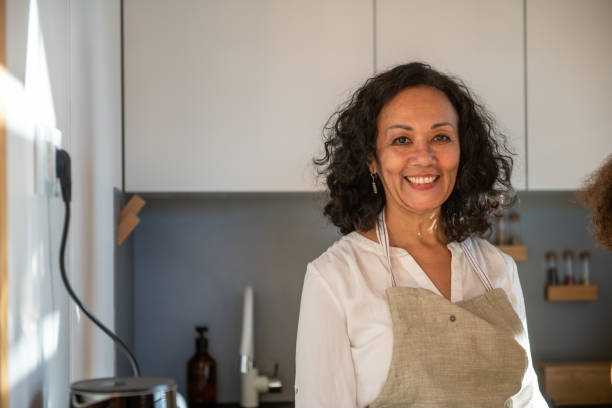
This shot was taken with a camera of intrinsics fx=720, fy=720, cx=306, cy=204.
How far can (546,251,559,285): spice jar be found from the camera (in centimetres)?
262

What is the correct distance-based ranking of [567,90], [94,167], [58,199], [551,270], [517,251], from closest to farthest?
[58,199]
[94,167]
[567,90]
[517,251]
[551,270]

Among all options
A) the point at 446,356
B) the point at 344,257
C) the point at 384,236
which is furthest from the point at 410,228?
the point at 446,356

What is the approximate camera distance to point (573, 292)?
2.60 metres

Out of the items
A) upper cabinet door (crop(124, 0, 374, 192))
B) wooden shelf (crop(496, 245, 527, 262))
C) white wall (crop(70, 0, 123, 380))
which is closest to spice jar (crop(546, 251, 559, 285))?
wooden shelf (crop(496, 245, 527, 262))

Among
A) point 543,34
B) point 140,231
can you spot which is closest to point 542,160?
point 543,34

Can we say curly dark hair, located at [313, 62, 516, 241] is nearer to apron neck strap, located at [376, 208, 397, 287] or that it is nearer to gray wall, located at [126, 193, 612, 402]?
apron neck strap, located at [376, 208, 397, 287]

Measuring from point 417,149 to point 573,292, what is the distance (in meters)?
1.46

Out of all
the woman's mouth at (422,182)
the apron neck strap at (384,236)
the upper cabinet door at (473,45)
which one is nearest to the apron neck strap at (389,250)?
the apron neck strap at (384,236)

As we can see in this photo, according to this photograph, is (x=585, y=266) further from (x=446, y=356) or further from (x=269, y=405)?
(x=446, y=356)

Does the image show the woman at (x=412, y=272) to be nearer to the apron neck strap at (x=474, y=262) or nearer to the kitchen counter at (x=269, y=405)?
the apron neck strap at (x=474, y=262)

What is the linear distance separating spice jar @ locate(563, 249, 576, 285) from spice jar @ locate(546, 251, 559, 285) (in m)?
0.03

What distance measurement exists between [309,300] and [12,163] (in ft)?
1.89

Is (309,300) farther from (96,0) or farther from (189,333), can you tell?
(189,333)

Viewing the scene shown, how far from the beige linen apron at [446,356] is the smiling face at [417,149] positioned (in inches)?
7.7
